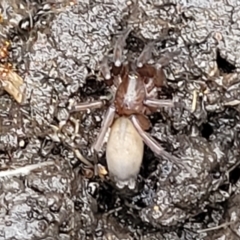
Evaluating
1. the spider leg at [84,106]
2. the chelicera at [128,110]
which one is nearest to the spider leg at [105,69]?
the chelicera at [128,110]

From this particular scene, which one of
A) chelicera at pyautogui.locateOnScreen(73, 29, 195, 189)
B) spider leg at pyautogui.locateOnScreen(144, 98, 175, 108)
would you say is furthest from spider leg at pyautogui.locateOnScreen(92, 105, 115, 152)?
spider leg at pyautogui.locateOnScreen(144, 98, 175, 108)

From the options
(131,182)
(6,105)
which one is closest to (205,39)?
(131,182)

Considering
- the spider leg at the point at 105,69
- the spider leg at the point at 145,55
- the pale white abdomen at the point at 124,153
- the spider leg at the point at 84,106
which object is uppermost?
the spider leg at the point at 145,55

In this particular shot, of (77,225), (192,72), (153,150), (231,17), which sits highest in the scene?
(231,17)

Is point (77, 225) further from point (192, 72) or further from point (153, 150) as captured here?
point (192, 72)

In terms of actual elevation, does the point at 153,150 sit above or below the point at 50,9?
below

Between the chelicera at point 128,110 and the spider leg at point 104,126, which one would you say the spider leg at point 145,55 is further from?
the spider leg at point 104,126
